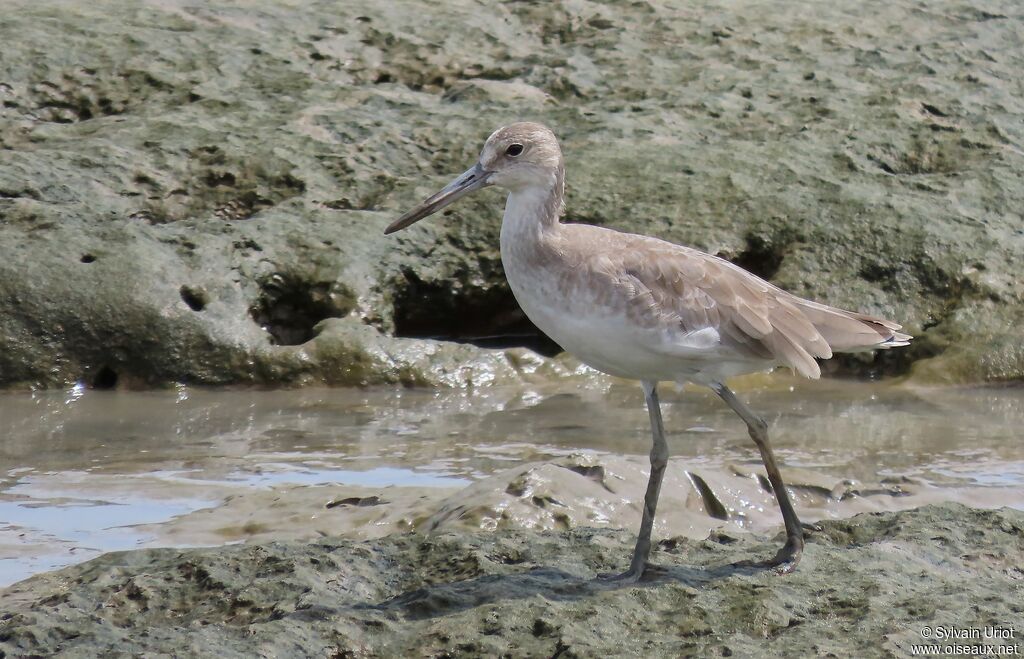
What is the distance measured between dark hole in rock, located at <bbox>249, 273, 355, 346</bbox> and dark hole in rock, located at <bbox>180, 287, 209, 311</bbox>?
12.8 inches

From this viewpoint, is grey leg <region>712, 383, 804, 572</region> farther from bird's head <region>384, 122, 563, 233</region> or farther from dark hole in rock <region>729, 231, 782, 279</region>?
dark hole in rock <region>729, 231, 782, 279</region>

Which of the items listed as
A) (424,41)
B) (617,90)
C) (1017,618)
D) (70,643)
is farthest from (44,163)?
(1017,618)

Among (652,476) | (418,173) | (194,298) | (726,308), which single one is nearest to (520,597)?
(652,476)

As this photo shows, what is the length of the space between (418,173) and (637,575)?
5.19 meters

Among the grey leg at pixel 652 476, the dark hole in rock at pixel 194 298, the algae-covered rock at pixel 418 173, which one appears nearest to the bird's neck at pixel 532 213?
the grey leg at pixel 652 476

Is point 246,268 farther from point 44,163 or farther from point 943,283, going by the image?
point 943,283

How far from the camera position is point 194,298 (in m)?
8.00

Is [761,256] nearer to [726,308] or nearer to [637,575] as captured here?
[726,308]

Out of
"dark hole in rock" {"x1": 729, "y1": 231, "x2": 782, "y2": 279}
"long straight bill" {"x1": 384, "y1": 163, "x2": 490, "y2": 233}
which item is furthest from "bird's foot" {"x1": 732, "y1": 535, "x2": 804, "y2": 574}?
"dark hole in rock" {"x1": 729, "y1": 231, "x2": 782, "y2": 279}

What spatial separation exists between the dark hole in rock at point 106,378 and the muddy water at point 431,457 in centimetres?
13

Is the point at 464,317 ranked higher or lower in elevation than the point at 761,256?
lower

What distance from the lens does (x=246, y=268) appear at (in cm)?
819

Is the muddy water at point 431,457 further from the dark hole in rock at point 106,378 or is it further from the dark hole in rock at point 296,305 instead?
the dark hole in rock at point 296,305

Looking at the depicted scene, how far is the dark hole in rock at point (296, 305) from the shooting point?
8312 mm
